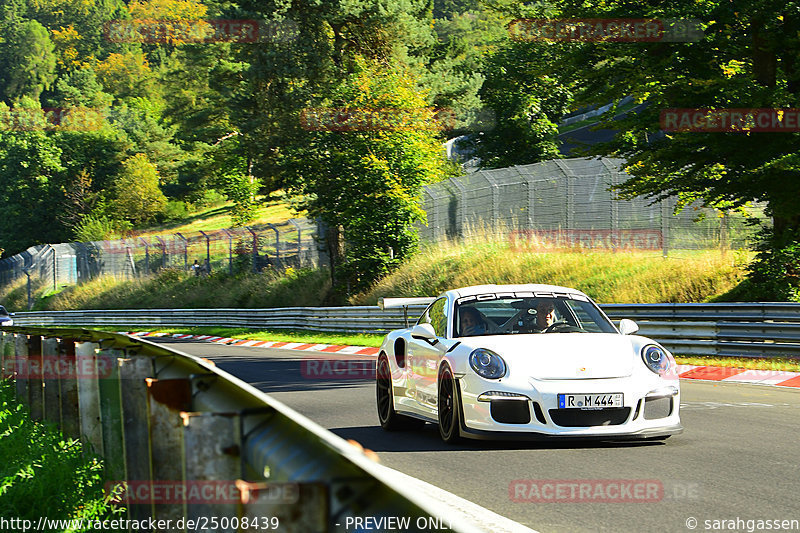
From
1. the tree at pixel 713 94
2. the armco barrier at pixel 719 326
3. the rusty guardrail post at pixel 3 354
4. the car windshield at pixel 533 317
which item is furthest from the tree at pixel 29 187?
the car windshield at pixel 533 317

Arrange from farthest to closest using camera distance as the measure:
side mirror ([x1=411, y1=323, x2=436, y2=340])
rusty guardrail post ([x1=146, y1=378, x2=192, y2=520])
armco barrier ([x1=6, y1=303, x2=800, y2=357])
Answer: armco barrier ([x1=6, y1=303, x2=800, y2=357]) < side mirror ([x1=411, y1=323, x2=436, y2=340]) < rusty guardrail post ([x1=146, y1=378, x2=192, y2=520])

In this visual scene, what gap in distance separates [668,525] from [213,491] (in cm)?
316

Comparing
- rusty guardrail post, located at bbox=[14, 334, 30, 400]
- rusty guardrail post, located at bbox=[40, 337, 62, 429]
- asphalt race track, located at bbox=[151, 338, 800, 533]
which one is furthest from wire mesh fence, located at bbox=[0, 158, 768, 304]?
rusty guardrail post, located at bbox=[40, 337, 62, 429]

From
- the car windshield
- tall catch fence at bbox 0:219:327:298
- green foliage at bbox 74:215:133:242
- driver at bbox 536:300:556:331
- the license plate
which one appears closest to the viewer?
the license plate

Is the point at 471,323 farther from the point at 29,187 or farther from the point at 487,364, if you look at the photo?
the point at 29,187

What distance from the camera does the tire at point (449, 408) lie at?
28.6ft

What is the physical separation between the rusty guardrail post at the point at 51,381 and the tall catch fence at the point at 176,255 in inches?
1180

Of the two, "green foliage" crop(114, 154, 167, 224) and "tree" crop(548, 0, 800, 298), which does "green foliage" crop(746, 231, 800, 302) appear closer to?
"tree" crop(548, 0, 800, 298)

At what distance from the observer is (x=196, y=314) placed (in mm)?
40781

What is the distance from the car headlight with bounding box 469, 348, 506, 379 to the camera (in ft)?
27.7

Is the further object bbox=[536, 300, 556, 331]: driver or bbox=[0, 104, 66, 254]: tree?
bbox=[0, 104, 66, 254]: tree

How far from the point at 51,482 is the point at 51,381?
219 centimetres

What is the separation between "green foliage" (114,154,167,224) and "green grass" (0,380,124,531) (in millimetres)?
A: 93588

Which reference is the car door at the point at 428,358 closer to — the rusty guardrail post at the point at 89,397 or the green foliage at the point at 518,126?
the rusty guardrail post at the point at 89,397
